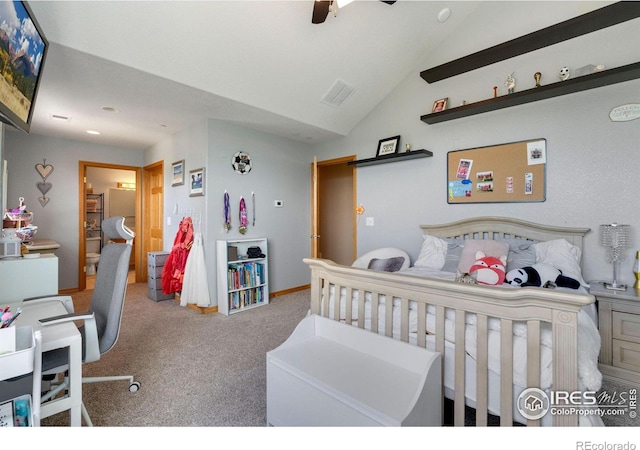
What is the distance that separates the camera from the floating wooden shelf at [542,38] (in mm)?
2314

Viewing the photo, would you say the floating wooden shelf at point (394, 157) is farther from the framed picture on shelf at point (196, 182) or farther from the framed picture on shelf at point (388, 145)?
the framed picture on shelf at point (196, 182)

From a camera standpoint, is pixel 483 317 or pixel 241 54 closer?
pixel 483 317

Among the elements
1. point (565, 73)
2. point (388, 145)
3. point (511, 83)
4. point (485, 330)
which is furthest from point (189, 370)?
point (565, 73)

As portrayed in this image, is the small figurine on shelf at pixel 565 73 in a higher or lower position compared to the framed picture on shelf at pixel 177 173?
higher

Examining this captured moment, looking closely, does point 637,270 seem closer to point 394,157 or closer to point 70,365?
point 394,157

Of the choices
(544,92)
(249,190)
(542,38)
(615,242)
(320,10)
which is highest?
(542,38)

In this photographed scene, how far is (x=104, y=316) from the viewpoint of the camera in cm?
194

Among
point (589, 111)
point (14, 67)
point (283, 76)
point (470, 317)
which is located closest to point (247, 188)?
point (283, 76)

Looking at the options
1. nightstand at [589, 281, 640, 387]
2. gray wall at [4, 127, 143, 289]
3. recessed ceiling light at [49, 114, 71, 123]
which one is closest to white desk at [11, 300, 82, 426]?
nightstand at [589, 281, 640, 387]

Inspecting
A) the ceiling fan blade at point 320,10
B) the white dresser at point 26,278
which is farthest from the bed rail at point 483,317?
the white dresser at point 26,278

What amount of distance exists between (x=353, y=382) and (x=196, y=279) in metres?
2.84

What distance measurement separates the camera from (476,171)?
3178 mm

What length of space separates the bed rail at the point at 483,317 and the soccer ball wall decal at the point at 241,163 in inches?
101

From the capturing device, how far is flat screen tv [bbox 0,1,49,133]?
147 centimetres
